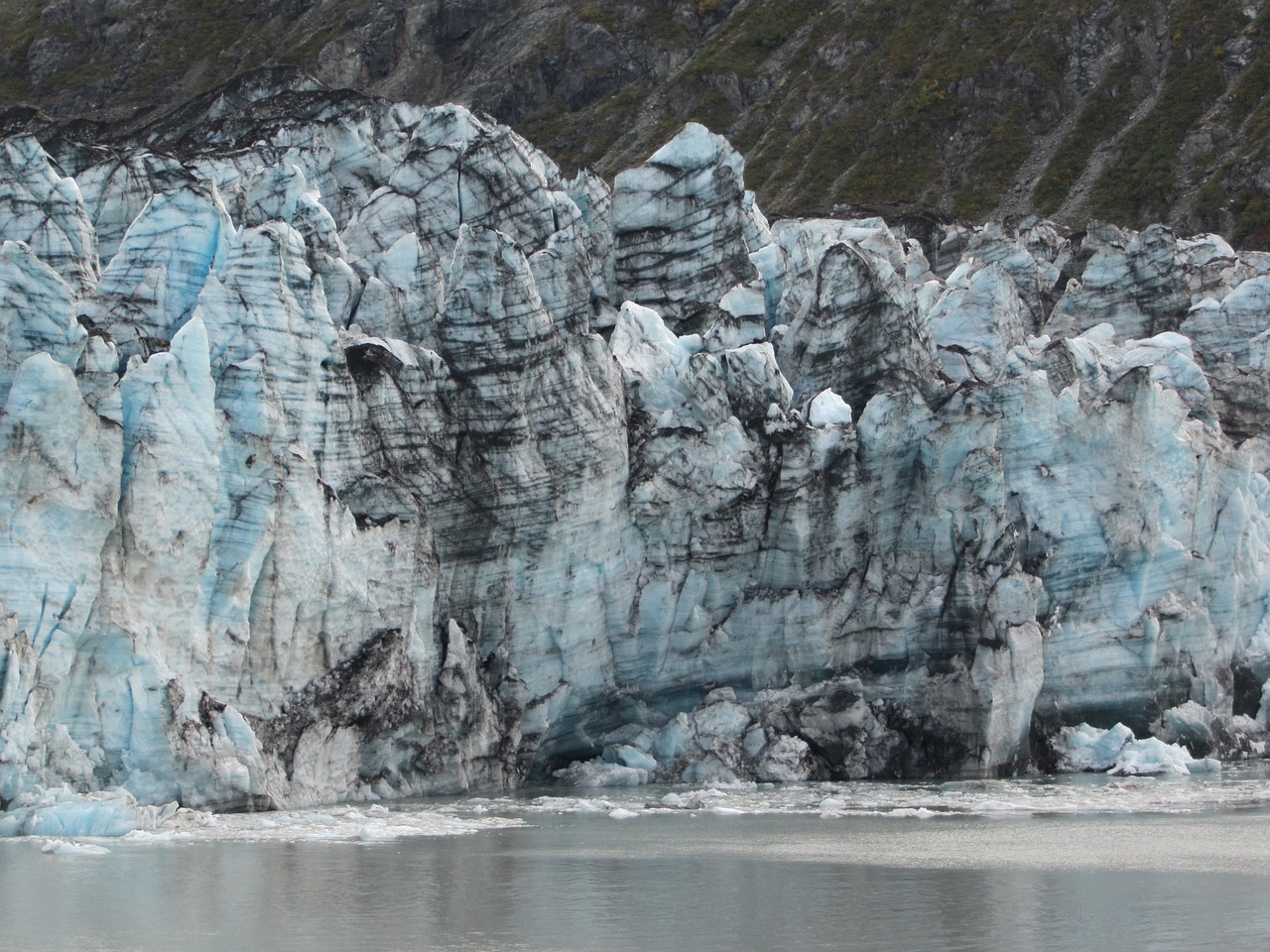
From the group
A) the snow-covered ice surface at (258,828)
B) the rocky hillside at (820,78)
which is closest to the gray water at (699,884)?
the snow-covered ice surface at (258,828)

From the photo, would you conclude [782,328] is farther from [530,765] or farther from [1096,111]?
[1096,111]

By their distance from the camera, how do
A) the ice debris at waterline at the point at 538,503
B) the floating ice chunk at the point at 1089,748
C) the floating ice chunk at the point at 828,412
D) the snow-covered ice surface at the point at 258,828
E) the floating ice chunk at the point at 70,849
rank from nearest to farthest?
the floating ice chunk at the point at 70,849
the snow-covered ice surface at the point at 258,828
the ice debris at waterline at the point at 538,503
the floating ice chunk at the point at 1089,748
the floating ice chunk at the point at 828,412

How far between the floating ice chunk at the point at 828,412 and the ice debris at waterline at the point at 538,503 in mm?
243

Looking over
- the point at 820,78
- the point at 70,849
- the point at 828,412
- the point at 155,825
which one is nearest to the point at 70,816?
the point at 155,825

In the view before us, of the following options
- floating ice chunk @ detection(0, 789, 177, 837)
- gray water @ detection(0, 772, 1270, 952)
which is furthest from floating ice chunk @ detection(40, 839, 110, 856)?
Result: floating ice chunk @ detection(0, 789, 177, 837)

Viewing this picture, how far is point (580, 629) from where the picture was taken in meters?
28.0

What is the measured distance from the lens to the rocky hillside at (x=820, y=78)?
8344 centimetres

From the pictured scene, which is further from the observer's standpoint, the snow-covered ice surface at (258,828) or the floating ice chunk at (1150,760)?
the floating ice chunk at (1150,760)

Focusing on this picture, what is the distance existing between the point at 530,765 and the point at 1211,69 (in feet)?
236

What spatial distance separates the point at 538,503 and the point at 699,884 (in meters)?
11.4

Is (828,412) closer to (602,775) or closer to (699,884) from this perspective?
(602,775)

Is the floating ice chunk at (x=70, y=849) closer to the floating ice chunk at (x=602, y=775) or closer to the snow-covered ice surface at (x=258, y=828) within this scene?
the snow-covered ice surface at (x=258, y=828)

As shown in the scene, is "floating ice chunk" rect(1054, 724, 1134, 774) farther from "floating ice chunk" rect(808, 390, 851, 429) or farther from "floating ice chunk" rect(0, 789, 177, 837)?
"floating ice chunk" rect(0, 789, 177, 837)

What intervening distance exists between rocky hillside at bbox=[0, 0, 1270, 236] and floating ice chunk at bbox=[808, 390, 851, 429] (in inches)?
1910
